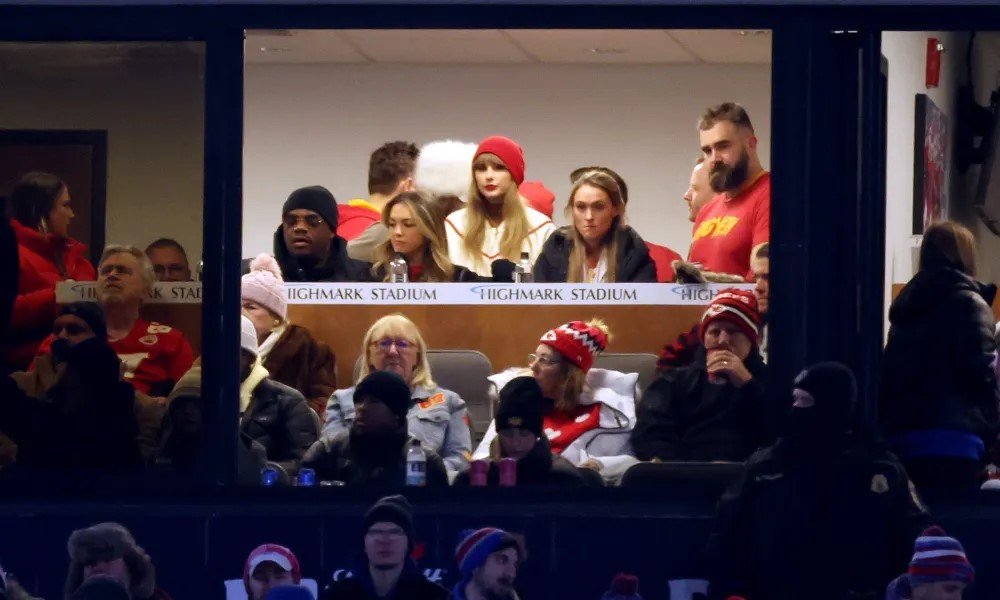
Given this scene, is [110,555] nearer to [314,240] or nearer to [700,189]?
[314,240]

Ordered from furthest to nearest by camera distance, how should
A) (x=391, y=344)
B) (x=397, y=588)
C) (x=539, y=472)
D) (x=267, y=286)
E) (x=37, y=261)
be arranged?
(x=267, y=286), (x=391, y=344), (x=539, y=472), (x=37, y=261), (x=397, y=588)

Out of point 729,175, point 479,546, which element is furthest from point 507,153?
point 479,546

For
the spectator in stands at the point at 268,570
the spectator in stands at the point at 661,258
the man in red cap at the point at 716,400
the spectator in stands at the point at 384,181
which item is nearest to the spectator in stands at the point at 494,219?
the spectator in stands at the point at 661,258

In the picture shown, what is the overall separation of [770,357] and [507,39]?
311 cm

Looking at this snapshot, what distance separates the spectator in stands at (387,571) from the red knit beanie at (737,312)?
133 centimetres

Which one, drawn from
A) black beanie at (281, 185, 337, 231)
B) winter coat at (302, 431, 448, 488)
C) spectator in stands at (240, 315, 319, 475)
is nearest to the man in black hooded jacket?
black beanie at (281, 185, 337, 231)

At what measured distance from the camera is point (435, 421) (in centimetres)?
730

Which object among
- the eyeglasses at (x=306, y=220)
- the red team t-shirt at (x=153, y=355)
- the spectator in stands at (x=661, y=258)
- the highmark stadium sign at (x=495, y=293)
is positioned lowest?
the red team t-shirt at (x=153, y=355)

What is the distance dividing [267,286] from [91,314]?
4.13ft

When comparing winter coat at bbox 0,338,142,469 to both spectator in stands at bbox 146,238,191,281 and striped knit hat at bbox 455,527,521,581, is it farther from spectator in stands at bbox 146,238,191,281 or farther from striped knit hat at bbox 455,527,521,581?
striped knit hat at bbox 455,527,521,581

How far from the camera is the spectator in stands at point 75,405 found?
667cm

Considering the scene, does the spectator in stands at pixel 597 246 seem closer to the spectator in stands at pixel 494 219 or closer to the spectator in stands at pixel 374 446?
the spectator in stands at pixel 494 219

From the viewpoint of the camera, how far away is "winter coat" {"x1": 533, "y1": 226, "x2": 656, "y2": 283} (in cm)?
838

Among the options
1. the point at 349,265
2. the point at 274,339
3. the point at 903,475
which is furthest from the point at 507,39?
the point at 903,475
